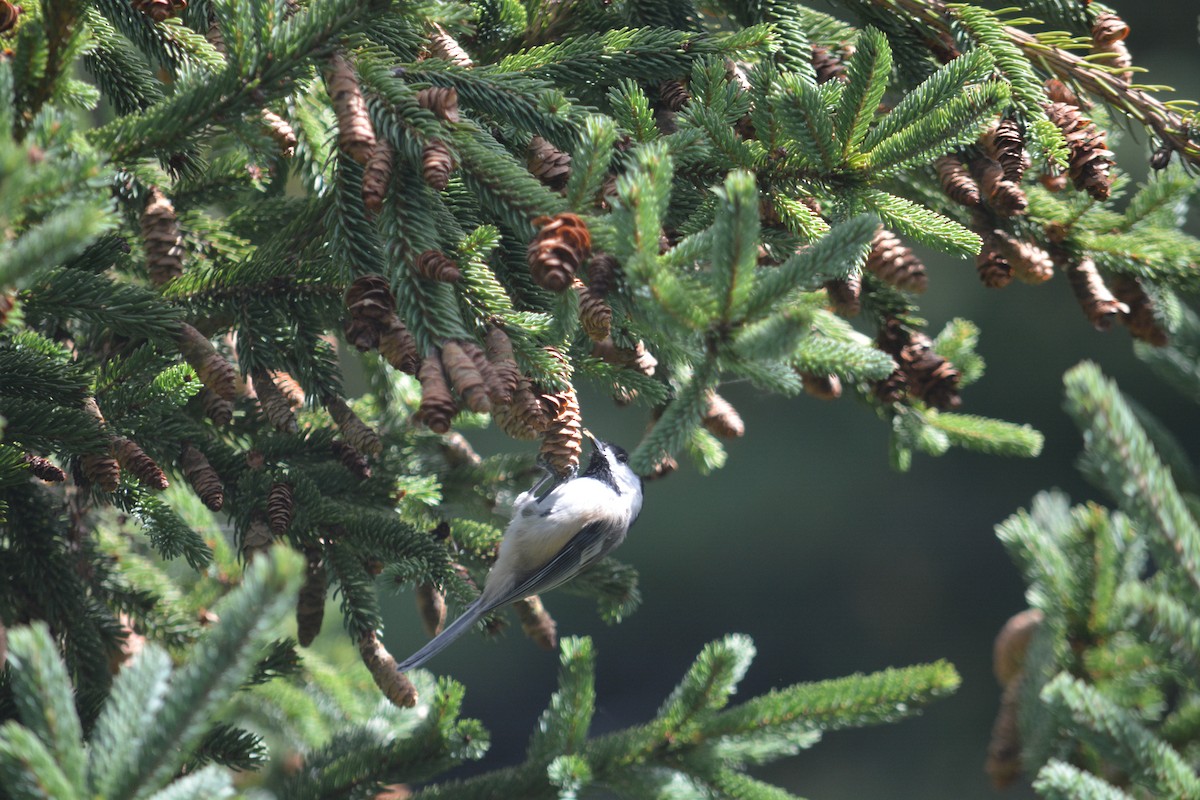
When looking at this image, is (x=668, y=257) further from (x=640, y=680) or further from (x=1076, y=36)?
(x=640, y=680)

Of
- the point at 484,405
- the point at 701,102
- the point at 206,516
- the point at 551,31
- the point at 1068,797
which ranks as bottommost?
the point at 1068,797

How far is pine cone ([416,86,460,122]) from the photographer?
0.92 meters

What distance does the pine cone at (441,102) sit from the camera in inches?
36.0

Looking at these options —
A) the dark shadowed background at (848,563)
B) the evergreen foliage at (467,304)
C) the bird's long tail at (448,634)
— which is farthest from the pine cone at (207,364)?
the dark shadowed background at (848,563)

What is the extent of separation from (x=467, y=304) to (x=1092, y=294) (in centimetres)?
83

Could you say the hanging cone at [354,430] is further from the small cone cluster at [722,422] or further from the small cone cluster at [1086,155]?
the small cone cluster at [1086,155]

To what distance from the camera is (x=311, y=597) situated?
126 centimetres

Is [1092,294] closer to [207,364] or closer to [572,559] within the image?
[572,559]

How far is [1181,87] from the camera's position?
13.0 ft

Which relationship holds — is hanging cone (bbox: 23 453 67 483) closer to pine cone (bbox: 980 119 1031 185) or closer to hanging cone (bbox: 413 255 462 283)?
hanging cone (bbox: 413 255 462 283)

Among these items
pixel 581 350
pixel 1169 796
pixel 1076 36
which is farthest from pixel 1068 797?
pixel 1076 36

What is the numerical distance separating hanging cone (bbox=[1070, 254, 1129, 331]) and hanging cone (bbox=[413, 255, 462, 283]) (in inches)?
32.2

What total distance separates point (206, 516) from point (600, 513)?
66 centimetres

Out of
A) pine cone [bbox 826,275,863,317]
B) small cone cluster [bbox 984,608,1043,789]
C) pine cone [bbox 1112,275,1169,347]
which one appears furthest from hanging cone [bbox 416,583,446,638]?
small cone cluster [bbox 984,608,1043,789]
